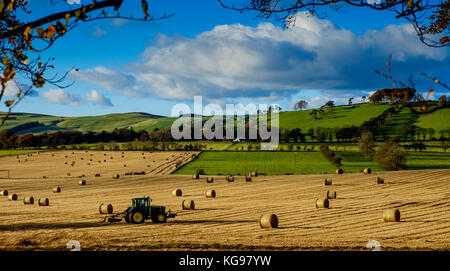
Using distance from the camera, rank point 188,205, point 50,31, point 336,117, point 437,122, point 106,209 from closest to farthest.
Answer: point 50,31, point 106,209, point 188,205, point 437,122, point 336,117

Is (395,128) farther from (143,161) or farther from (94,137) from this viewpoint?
(94,137)

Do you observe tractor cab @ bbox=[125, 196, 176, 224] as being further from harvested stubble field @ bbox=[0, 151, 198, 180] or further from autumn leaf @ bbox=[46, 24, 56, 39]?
harvested stubble field @ bbox=[0, 151, 198, 180]

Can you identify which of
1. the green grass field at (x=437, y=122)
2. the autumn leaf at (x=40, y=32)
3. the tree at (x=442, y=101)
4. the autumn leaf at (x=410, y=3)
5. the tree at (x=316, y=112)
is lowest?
the tree at (x=442, y=101)

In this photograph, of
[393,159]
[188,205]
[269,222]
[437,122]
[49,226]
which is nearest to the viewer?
[269,222]

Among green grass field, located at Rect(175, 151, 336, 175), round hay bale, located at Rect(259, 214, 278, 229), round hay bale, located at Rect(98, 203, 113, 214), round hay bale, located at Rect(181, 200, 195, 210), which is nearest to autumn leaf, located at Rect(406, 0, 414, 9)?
round hay bale, located at Rect(259, 214, 278, 229)

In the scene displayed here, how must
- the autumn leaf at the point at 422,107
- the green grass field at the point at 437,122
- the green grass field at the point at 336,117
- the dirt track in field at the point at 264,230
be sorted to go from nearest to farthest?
the autumn leaf at the point at 422,107
the dirt track in field at the point at 264,230
the green grass field at the point at 437,122
the green grass field at the point at 336,117

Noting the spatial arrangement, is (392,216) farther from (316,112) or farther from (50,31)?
(316,112)

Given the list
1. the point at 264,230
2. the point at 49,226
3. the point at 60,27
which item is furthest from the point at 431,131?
the point at 60,27

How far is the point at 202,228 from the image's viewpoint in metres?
17.1

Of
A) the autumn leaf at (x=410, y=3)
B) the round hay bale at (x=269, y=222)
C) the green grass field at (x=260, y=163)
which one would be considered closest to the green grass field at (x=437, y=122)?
the green grass field at (x=260, y=163)

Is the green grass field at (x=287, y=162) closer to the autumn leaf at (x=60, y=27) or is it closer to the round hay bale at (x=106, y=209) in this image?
the round hay bale at (x=106, y=209)
